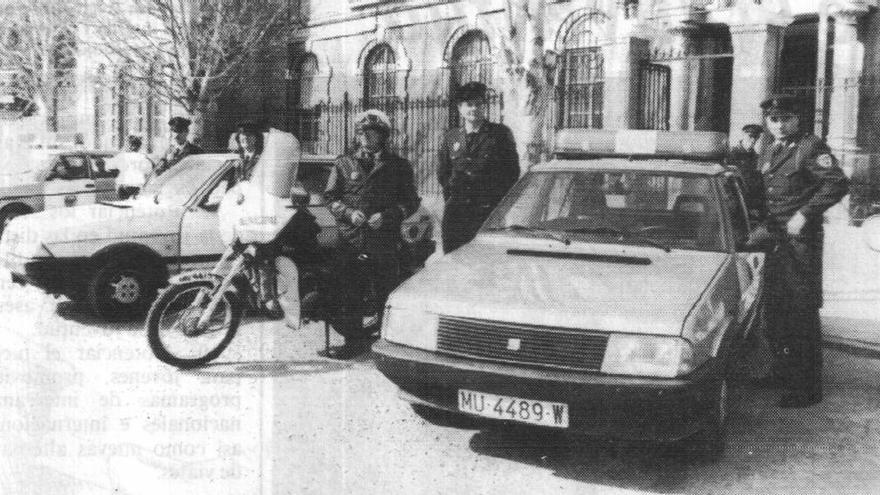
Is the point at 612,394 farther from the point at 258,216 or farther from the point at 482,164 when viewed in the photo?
the point at 482,164

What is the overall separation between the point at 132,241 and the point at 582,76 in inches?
494

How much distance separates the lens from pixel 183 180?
895 cm

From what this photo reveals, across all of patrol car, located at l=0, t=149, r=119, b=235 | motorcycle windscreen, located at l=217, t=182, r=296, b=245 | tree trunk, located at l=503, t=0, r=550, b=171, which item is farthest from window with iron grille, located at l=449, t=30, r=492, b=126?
motorcycle windscreen, located at l=217, t=182, r=296, b=245

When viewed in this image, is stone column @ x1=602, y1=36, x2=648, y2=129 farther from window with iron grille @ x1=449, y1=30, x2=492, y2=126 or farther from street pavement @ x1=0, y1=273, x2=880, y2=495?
street pavement @ x1=0, y1=273, x2=880, y2=495

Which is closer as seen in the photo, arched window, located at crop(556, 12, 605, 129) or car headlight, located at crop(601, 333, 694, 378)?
car headlight, located at crop(601, 333, 694, 378)

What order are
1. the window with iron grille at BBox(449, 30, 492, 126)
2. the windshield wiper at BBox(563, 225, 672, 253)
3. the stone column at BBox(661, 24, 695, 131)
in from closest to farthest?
the windshield wiper at BBox(563, 225, 672, 253), the stone column at BBox(661, 24, 695, 131), the window with iron grille at BBox(449, 30, 492, 126)

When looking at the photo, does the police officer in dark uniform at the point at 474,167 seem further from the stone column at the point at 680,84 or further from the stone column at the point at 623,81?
the stone column at the point at 680,84

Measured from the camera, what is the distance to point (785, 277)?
6.25m

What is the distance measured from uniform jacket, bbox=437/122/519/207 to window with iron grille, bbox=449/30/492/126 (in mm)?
13720

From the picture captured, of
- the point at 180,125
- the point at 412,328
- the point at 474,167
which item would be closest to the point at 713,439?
the point at 412,328

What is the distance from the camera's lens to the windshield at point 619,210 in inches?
219

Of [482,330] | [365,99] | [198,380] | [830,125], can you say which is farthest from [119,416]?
[365,99]

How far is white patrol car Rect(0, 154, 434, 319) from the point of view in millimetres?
8281

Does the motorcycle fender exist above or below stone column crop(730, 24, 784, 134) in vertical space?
below
